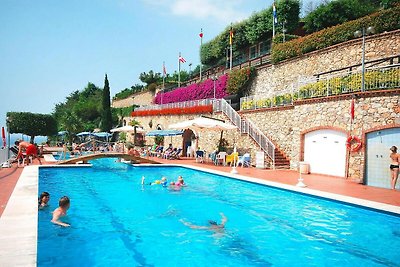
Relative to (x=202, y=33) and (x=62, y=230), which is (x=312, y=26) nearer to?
(x=202, y=33)

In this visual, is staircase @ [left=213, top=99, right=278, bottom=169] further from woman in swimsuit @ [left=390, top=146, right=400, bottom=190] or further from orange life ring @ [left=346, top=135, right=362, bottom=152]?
woman in swimsuit @ [left=390, top=146, right=400, bottom=190]

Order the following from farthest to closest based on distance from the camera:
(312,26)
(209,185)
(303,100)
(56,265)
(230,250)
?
(312,26) < (303,100) < (209,185) < (230,250) < (56,265)

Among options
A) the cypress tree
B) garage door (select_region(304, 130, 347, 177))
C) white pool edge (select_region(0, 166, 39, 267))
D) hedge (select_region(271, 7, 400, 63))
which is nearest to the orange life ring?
garage door (select_region(304, 130, 347, 177))

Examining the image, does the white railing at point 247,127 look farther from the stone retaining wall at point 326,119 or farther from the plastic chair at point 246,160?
the plastic chair at point 246,160

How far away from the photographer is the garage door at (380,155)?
10.8 meters

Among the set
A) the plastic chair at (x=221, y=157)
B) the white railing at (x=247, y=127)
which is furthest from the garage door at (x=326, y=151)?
the plastic chair at (x=221, y=157)

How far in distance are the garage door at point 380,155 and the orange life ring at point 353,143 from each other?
12.4 inches

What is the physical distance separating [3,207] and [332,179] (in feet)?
36.9

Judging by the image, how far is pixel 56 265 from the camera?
520 cm

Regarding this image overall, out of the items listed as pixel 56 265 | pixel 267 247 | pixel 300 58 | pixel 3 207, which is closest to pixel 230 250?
pixel 267 247

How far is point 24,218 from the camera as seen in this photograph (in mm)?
5945

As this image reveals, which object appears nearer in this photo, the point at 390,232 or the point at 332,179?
the point at 390,232

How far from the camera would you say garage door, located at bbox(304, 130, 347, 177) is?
13039 millimetres

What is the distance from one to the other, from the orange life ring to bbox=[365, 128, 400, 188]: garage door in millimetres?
314
